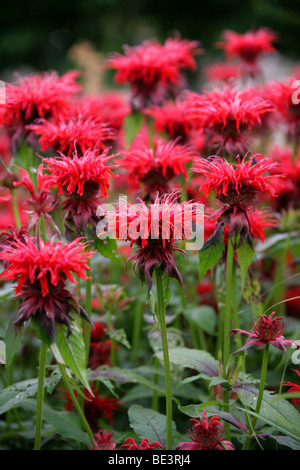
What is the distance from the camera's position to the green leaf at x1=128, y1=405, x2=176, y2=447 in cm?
107

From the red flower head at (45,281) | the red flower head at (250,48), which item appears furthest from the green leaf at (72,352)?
the red flower head at (250,48)

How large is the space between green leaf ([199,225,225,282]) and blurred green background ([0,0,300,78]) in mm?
4223

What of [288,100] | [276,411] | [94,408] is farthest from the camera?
[288,100]

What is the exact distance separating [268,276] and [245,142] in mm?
930

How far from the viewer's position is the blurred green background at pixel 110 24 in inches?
196

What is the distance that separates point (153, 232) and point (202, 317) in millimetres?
541

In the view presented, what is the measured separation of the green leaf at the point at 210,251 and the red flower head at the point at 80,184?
0.24 meters

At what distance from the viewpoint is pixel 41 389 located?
40.6 inches

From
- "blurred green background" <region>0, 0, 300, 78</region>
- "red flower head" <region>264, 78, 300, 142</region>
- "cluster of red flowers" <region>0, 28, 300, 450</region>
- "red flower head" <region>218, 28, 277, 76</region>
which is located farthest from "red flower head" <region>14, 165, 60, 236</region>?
"blurred green background" <region>0, 0, 300, 78</region>

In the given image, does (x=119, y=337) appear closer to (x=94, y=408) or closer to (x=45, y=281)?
(x=94, y=408)

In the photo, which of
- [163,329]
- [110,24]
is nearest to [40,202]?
[163,329]

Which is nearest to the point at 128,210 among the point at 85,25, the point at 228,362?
the point at 228,362

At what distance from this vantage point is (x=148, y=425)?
1107mm

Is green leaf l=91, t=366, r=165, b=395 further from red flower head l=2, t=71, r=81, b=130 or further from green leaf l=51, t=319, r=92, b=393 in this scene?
red flower head l=2, t=71, r=81, b=130
